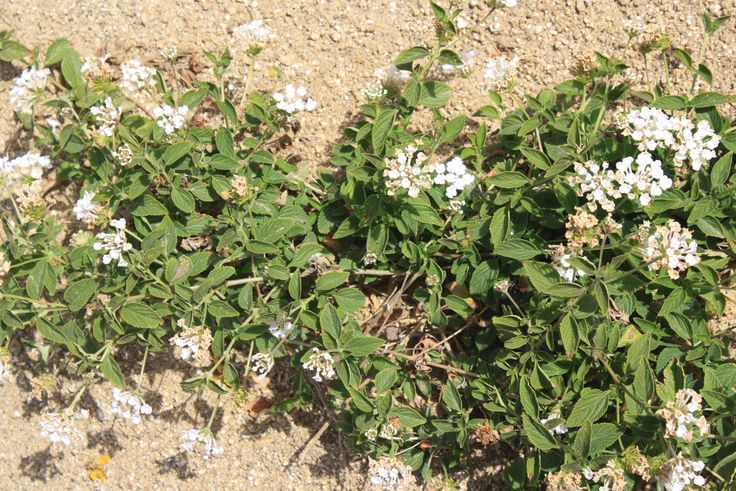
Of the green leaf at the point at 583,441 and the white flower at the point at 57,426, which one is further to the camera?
the white flower at the point at 57,426

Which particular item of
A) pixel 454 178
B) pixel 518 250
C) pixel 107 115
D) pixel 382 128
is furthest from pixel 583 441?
pixel 107 115

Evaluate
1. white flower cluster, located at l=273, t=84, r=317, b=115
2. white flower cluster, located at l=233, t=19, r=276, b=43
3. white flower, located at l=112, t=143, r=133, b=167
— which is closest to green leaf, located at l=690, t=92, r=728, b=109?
white flower cluster, located at l=273, t=84, r=317, b=115

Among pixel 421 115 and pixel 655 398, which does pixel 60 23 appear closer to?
pixel 421 115

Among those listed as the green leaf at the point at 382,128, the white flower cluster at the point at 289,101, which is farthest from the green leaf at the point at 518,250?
the white flower cluster at the point at 289,101

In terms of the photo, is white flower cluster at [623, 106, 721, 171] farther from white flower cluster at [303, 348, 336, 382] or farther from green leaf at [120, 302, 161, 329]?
green leaf at [120, 302, 161, 329]

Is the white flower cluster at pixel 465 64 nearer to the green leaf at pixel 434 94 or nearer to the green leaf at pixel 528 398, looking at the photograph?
the green leaf at pixel 434 94

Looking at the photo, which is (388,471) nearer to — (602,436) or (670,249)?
(602,436)
